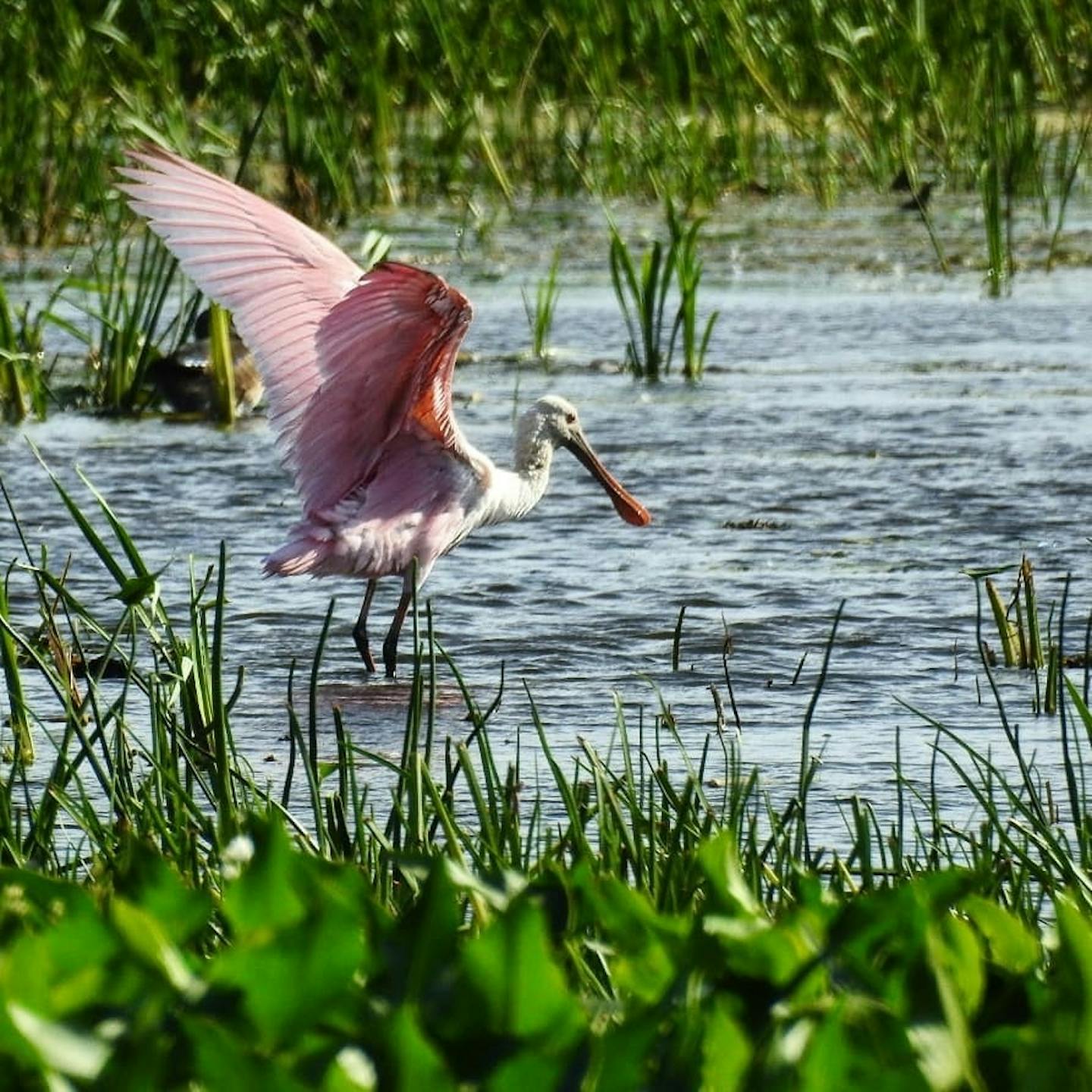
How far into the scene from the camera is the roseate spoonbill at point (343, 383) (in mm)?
5363

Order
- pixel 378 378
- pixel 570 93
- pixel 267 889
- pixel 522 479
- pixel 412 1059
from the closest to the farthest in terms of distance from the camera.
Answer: pixel 412 1059 < pixel 267 889 < pixel 378 378 < pixel 522 479 < pixel 570 93

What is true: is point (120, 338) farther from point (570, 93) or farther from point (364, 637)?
point (570, 93)

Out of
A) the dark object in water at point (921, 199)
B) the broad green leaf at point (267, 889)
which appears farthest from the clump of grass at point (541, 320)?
the broad green leaf at point (267, 889)

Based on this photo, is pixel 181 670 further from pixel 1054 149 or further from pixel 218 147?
pixel 1054 149

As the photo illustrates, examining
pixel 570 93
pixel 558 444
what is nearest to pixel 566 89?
pixel 570 93

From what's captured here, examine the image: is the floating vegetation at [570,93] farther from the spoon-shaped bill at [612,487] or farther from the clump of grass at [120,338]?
the spoon-shaped bill at [612,487]

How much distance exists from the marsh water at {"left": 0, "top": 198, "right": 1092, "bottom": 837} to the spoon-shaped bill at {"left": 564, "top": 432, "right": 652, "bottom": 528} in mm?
92

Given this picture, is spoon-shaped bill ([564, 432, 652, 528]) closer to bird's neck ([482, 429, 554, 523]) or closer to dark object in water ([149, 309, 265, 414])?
bird's neck ([482, 429, 554, 523])

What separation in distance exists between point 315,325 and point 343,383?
15 cm

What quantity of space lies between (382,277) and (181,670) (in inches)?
67.5

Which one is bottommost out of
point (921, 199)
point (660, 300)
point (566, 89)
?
point (921, 199)

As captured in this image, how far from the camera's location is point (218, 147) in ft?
29.6

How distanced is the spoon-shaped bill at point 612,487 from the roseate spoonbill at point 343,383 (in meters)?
0.35

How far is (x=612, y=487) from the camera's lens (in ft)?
20.2
